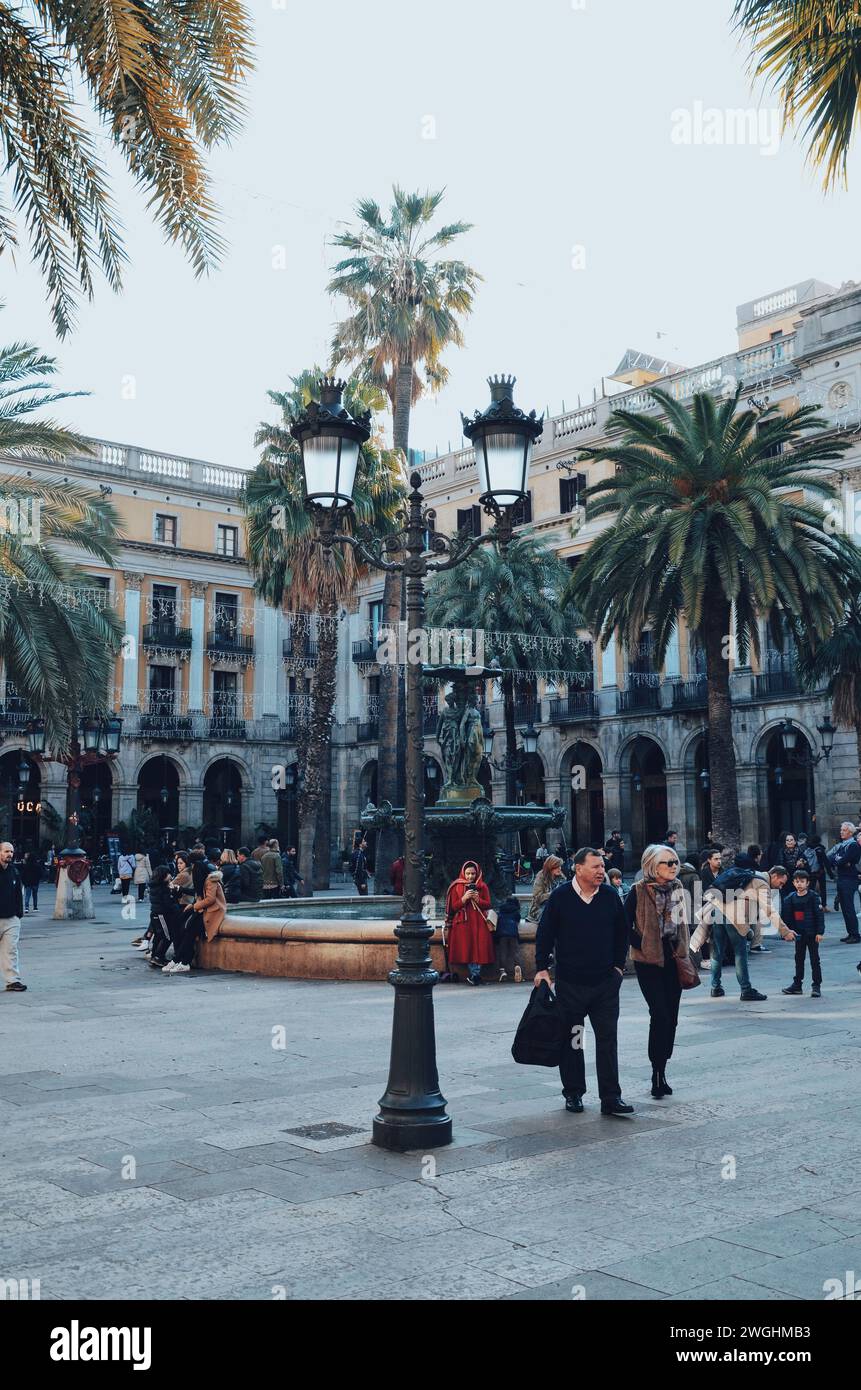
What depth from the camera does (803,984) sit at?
43.1 ft

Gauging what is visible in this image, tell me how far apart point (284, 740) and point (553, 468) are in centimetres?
1449

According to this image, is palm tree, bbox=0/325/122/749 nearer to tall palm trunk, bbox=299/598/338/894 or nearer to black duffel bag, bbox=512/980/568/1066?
tall palm trunk, bbox=299/598/338/894

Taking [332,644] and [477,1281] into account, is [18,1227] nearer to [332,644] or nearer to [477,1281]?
[477,1281]

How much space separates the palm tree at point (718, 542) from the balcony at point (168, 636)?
25053mm

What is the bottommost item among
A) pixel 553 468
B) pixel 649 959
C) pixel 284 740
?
pixel 649 959

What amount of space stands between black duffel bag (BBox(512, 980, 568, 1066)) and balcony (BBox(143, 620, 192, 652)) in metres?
38.6

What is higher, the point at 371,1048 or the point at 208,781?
the point at 208,781

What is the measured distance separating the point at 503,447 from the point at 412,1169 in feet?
13.5

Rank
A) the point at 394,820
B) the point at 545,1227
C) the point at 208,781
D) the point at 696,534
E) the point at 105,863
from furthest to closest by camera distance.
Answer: the point at 208,781
the point at 105,863
the point at 696,534
the point at 394,820
the point at 545,1227

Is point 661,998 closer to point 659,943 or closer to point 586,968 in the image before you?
point 659,943

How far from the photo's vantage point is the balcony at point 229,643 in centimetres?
4569

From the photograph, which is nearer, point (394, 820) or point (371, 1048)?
point (371, 1048)
